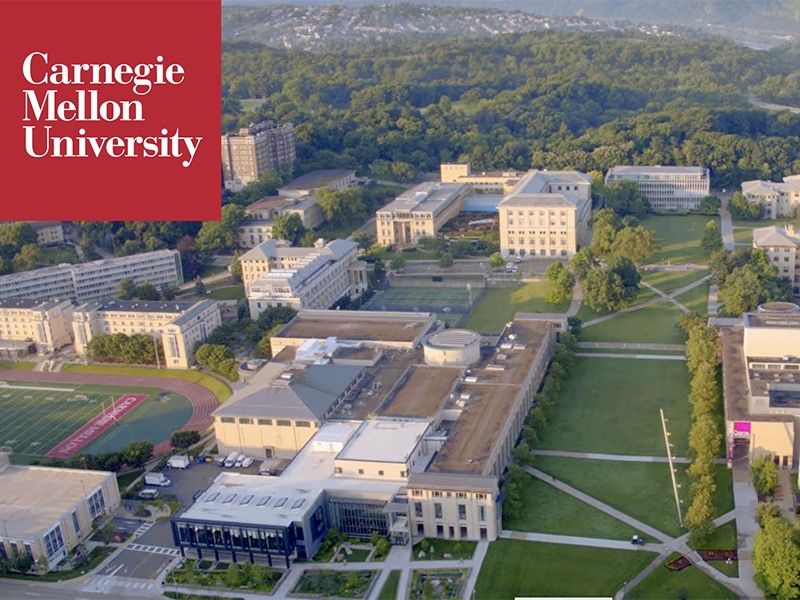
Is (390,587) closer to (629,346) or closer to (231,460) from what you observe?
(231,460)

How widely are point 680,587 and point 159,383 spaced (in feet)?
67.6

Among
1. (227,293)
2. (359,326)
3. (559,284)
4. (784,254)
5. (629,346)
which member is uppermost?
(784,254)

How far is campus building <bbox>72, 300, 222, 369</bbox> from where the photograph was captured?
119 feet

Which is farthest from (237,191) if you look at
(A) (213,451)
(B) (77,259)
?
(A) (213,451)

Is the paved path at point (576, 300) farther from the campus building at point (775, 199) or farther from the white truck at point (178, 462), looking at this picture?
the white truck at point (178, 462)

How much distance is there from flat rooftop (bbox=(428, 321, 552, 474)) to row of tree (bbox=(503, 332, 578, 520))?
0.76 metres

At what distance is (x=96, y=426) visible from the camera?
3091 cm

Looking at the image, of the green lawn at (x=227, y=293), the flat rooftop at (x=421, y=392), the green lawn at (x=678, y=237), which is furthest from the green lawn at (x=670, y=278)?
the green lawn at (x=227, y=293)

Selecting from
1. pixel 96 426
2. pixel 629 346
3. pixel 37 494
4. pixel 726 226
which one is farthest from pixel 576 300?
pixel 37 494

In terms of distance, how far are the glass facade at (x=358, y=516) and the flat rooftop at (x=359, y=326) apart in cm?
994

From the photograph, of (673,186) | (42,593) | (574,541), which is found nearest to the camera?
(42,593)

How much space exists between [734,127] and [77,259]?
1788 inches

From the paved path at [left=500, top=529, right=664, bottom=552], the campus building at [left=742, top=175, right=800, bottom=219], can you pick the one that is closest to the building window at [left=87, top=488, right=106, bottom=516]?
the paved path at [left=500, top=529, right=664, bottom=552]

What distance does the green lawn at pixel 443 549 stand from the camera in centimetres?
2223
